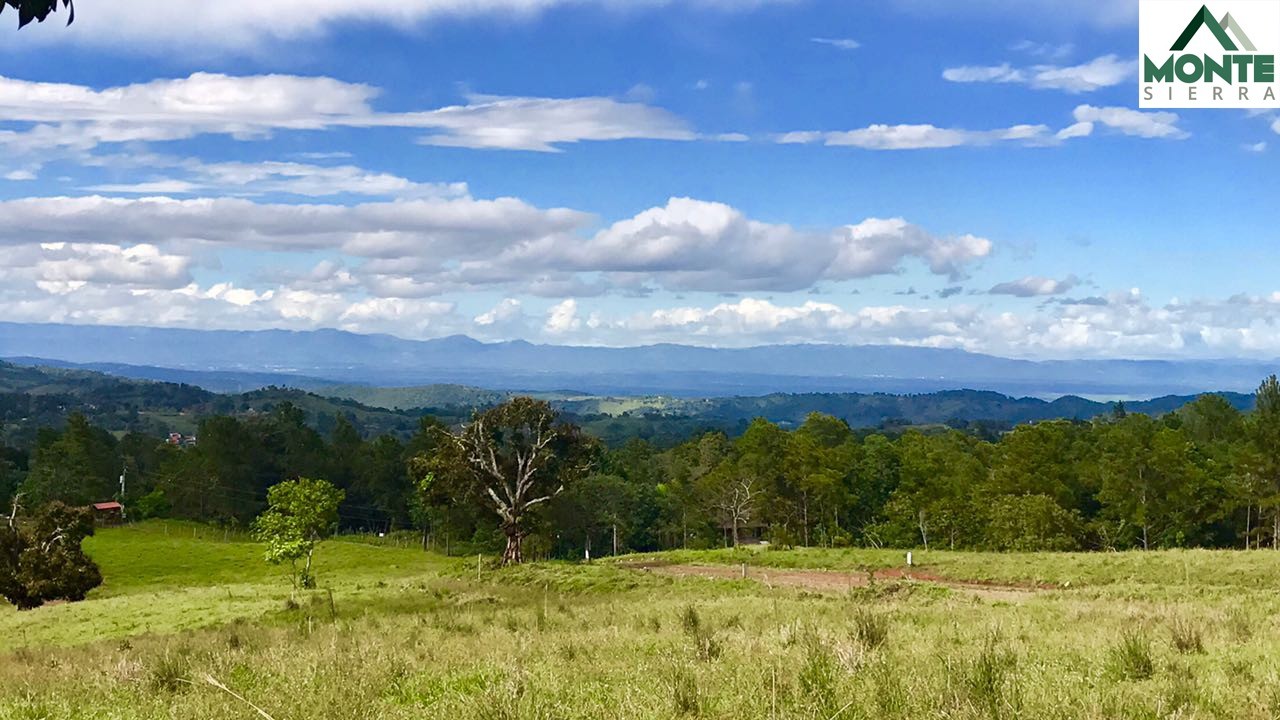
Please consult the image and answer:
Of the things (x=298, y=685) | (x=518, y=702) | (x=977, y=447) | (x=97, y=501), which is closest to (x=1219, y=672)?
(x=518, y=702)

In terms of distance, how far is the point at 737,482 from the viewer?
89500 mm

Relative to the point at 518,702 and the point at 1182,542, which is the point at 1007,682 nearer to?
the point at 518,702

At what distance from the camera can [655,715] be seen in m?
7.40

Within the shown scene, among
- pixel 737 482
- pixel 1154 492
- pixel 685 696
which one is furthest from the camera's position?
pixel 737 482

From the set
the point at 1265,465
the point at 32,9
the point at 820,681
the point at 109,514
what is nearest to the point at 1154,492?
the point at 1265,465

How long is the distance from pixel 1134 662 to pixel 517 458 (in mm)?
40655

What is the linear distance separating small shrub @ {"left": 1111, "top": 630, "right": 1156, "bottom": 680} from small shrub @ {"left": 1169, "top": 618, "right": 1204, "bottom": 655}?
1747 mm

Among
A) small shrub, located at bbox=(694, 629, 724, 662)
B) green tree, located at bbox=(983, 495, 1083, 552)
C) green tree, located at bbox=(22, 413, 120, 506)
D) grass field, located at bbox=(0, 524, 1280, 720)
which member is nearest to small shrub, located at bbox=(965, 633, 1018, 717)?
grass field, located at bbox=(0, 524, 1280, 720)

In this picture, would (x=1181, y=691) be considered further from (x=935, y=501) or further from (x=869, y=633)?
(x=935, y=501)

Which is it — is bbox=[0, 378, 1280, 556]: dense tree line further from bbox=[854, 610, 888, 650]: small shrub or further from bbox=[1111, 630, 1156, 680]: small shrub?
bbox=[1111, 630, 1156, 680]: small shrub

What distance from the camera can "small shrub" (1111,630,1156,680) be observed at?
921cm

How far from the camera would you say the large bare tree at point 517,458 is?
154 feet

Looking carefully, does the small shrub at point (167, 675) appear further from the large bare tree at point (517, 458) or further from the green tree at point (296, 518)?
the green tree at point (296, 518)

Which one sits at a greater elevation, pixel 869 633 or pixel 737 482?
pixel 869 633
